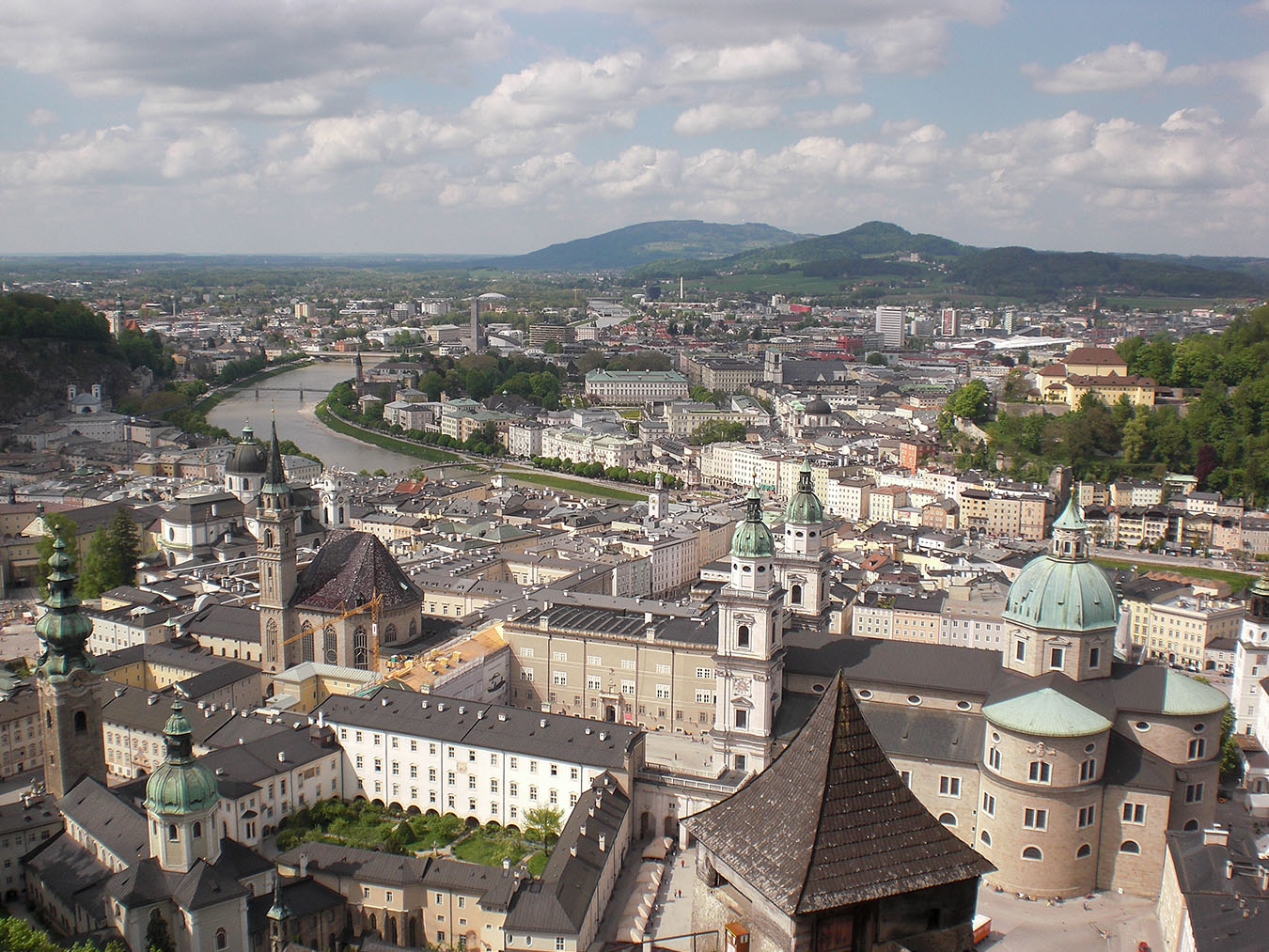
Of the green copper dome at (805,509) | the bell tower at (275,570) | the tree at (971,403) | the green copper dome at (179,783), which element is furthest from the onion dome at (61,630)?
the tree at (971,403)

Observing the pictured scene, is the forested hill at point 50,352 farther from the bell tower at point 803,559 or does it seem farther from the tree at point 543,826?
the tree at point 543,826

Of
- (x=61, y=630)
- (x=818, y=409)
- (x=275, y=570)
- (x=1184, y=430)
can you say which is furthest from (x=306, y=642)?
(x=818, y=409)

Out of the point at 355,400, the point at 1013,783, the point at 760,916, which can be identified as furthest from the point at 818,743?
the point at 355,400

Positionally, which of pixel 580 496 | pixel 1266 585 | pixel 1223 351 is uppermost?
pixel 1223 351

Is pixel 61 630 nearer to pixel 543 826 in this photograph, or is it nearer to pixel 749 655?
pixel 543 826

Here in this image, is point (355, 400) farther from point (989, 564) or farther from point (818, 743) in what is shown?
point (818, 743)

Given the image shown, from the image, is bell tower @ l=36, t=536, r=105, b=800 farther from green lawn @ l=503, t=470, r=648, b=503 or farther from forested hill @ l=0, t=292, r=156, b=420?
forested hill @ l=0, t=292, r=156, b=420
